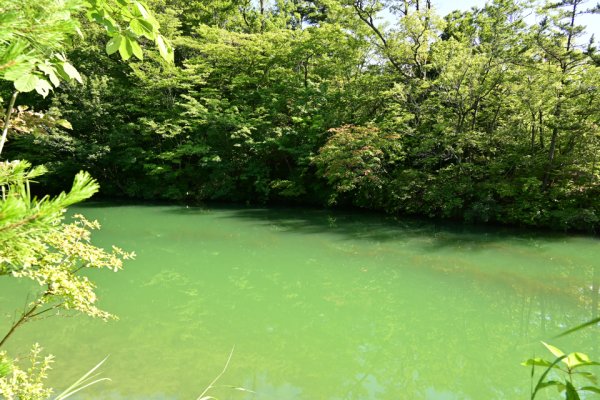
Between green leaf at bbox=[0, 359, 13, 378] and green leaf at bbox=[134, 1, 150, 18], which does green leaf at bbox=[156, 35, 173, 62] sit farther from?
green leaf at bbox=[0, 359, 13, 378]

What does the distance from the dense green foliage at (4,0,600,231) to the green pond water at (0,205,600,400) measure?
83.6 inches

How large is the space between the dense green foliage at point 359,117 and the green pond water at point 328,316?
2123 mm

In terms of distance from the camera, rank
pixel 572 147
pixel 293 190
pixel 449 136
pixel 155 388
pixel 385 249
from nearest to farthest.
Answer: pixel 155 388
pixel 385 249
pixel 572 147
pixel 449 136
pixel 293 190

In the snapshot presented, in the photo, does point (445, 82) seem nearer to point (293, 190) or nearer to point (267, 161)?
point (293, 190)

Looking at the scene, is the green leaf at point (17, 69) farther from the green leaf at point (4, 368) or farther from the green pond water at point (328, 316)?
the green pond water at point (328, 316)

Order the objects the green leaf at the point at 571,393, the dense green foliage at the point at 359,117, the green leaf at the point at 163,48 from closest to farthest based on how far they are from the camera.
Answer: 1. the green leaf at the point at 571,393
2. the green leaf at the point at 163,48
3. the dense green foliage at the point at 359,117

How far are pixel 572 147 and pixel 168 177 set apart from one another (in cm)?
1135

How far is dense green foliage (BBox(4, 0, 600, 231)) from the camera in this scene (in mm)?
8539

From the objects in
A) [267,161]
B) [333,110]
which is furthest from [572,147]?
[267,161]

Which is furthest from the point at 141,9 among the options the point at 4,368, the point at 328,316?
the point at 328,316

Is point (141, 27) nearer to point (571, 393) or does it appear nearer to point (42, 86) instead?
point (42, 86)

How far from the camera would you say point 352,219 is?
990cm

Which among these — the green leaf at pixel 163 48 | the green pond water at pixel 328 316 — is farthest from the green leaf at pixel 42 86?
the green pond water at pixel 328 316

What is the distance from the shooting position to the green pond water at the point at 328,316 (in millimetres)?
3035
